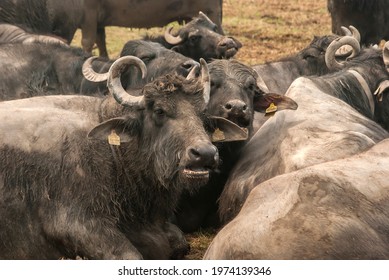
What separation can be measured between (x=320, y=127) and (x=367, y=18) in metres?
7.16

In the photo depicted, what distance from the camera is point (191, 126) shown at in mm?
7539

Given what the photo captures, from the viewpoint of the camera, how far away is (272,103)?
905 centimetres

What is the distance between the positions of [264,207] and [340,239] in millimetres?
645

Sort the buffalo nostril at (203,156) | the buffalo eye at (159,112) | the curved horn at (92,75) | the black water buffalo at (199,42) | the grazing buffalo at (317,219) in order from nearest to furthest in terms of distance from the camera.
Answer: the grazing buffalo at (317,219), the buffalo nostril at (203,156), the buffalo eye at (159,112), the curved horn at (92,75), the black water buffalo at (199,42)

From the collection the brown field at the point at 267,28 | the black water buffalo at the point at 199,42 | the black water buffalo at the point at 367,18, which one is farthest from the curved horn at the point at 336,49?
the brown field at the point at 267,28

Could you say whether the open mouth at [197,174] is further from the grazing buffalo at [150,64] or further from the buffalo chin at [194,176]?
the grazing buffalo at [150,64]

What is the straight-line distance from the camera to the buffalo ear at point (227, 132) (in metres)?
8.01

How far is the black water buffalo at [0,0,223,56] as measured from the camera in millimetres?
14336

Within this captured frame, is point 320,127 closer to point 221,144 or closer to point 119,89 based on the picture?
point 221,144

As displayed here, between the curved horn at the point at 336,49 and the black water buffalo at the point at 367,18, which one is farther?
the black water buffalo at the point at 367,18

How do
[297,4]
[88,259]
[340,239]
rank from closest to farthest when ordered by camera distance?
[340,239]
[88,259]
[297,4]

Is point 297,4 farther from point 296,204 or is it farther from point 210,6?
point 296,204

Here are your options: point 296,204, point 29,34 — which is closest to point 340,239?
point 296,204

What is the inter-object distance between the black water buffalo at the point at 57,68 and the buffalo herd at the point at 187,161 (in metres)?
0.02
